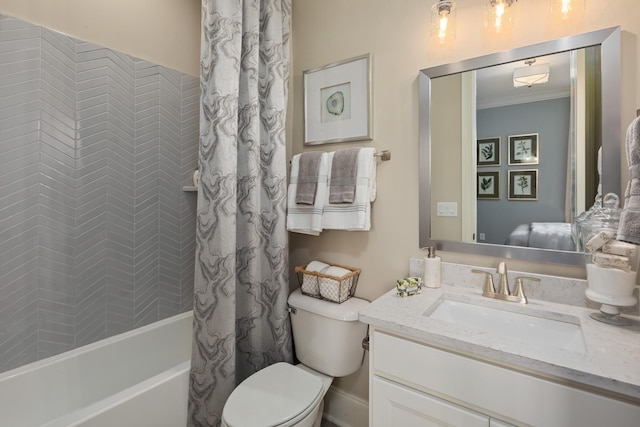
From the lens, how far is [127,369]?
1637 millimetres

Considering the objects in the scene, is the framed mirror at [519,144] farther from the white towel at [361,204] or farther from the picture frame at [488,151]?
the white towel at [361,204]

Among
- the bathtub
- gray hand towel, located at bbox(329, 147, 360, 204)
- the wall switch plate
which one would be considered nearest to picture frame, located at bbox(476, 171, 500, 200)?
the wall switch plate

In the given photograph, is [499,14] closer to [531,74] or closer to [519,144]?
[531,74]

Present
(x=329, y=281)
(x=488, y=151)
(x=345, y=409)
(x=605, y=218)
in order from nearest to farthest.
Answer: (x=605, y=218)
(x=488, y=151)
(x=329, y=281)
(x=345, y=409)

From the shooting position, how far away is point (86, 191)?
1.50m

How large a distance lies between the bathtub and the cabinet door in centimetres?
91

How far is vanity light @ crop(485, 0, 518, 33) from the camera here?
4.04 feet

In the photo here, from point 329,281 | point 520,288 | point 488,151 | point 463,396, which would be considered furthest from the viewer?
point 329,281

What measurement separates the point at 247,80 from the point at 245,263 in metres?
0.94

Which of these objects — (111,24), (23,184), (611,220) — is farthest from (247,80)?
(611,220)

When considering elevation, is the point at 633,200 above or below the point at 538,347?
above

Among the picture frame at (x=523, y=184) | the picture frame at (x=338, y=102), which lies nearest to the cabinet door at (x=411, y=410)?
the picture frame at (x=523, y=184)

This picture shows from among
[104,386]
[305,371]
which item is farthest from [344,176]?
[104,386]

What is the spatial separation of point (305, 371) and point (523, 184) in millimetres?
1275
